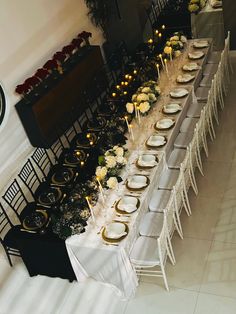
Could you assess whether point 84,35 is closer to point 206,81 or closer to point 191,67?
point 191,67

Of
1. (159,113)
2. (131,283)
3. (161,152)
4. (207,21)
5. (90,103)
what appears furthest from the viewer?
(207,21)

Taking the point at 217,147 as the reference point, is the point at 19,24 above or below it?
above

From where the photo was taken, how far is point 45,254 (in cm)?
560

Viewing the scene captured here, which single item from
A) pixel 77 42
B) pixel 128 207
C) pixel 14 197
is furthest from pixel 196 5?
pixel 128 207

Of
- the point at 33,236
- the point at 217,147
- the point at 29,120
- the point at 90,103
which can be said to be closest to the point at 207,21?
the point at 90,103

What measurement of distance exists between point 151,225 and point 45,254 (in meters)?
1.32

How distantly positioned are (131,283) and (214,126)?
3572mm

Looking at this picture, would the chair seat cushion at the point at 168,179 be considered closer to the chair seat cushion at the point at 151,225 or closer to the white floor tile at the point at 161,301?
the chair seat cushion at the point at 151,225

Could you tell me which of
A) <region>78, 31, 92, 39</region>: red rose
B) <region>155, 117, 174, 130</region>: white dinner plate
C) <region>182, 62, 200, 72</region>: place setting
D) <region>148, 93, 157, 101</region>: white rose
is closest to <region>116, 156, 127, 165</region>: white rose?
<region>155, 117, 174, 130</region>: white dinner plate

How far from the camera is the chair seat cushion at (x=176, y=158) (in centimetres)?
635

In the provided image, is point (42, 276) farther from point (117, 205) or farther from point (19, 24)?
point (19, 24)

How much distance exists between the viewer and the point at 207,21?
10109 mm

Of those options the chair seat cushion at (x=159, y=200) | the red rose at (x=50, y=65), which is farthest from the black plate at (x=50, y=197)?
the red rose at (x=50, y=65)

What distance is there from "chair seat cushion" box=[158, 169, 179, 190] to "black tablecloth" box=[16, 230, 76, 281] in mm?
1525
